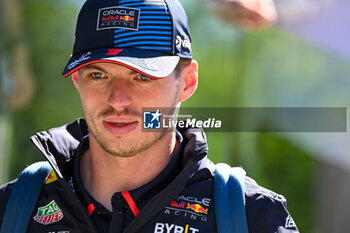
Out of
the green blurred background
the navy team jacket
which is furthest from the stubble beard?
the green blurred background

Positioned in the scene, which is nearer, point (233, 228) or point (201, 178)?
point (233, 228)

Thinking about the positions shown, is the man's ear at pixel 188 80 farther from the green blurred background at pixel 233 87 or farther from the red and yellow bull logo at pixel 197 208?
the green blurred background at pixel 233 87

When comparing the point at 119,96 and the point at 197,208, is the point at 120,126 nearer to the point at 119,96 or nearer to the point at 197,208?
the point at 119,96

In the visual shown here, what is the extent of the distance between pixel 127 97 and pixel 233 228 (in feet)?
2.25

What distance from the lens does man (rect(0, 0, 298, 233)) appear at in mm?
2307

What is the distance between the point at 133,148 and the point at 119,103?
22cm

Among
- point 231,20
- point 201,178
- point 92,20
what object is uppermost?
point 231,20

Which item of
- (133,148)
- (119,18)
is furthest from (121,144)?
(119,18)

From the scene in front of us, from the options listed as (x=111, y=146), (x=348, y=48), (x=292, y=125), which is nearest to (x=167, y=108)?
(x=111, y=146)

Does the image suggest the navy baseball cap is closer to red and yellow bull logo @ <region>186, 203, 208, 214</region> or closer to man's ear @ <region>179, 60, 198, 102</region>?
man's ear @ <region>179, 60, 198, 102</region>

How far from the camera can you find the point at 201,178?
243 cm

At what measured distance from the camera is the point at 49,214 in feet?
7.91

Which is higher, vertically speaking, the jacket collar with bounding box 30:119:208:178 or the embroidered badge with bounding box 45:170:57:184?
the jacket collar with bounding box 30:119:208:178

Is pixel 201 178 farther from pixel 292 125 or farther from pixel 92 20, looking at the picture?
pixel 292 125
